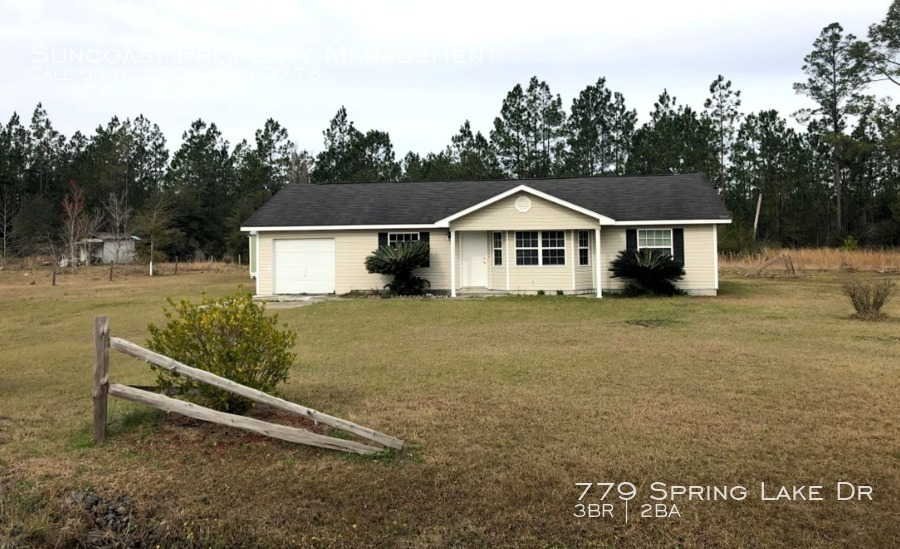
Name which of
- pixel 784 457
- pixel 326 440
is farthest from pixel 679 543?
pixel 326 440

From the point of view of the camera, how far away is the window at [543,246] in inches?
742

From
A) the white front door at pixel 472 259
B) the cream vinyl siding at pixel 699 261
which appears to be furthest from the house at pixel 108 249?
the cream vinyl siding at pixel 699 261

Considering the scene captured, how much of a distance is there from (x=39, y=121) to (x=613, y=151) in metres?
56.9

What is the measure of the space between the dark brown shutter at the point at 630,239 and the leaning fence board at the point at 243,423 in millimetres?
15637

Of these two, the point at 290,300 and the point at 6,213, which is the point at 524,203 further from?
the point at 6,213

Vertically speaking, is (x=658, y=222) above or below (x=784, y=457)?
above

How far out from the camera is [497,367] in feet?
26.7

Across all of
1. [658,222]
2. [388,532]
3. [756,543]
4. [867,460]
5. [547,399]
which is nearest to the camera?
[756,543]

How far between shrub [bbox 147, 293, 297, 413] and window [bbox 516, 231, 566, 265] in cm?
1405

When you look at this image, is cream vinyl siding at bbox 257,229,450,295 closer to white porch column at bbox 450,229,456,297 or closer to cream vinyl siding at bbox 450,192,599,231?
white porch column at bbox 450,229,456,297

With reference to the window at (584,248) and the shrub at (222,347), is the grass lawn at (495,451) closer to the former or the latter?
the shrub at (222,347)

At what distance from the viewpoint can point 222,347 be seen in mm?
5387

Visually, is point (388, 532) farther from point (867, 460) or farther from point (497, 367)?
point (497, 367)

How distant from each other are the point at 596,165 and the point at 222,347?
50.2 meters
